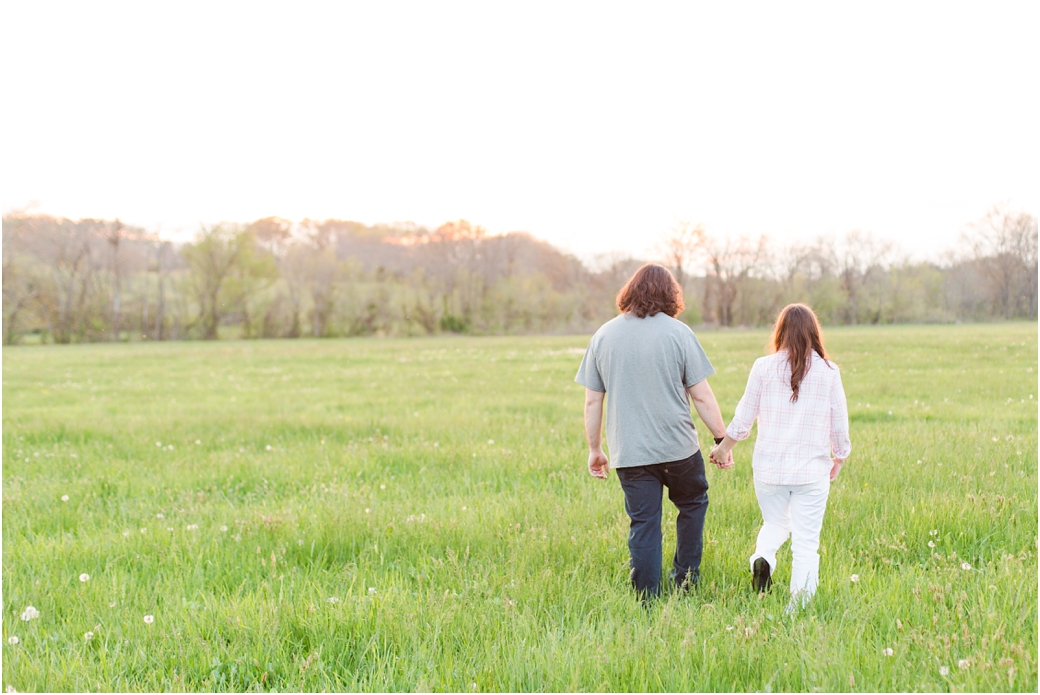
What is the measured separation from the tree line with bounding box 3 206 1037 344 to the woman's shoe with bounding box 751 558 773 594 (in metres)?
55.6

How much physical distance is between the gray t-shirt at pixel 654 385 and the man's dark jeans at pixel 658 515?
104 mm

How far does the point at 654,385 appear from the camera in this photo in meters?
4.30

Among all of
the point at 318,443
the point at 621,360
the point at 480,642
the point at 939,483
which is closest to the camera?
the point at 480,642

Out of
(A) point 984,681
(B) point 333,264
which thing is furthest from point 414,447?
(B) point 333,264

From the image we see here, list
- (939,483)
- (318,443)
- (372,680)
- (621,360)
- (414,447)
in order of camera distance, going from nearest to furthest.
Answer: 1. (372,680)
2. (621,360)
3. (939,483)
4. (414,447)
5. (318,443)

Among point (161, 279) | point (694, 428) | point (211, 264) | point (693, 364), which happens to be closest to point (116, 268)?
point (161, 279)

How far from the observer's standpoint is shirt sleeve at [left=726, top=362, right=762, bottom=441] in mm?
4305

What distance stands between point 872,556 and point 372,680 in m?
3.57

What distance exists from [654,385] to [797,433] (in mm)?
918

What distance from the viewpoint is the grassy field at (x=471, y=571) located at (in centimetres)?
345

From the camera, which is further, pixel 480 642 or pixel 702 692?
pixel 480 642

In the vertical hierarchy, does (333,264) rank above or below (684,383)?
above

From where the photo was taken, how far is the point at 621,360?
14.3 feet

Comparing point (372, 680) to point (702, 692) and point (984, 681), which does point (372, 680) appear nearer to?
point (702, 692)
